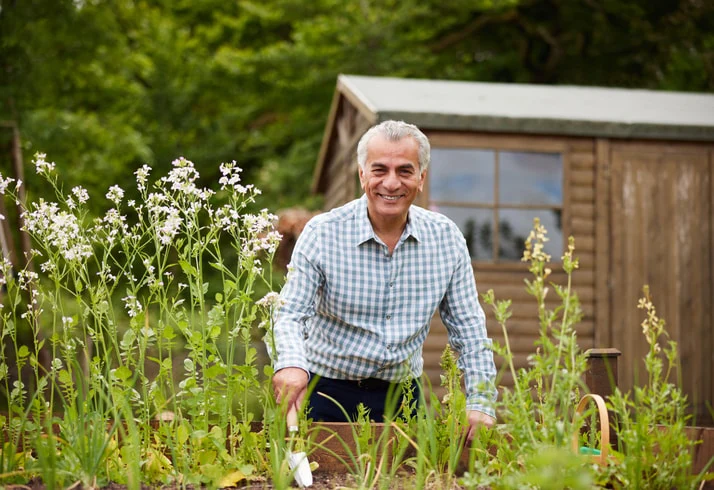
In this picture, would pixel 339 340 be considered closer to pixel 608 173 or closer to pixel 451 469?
pixel 451 469

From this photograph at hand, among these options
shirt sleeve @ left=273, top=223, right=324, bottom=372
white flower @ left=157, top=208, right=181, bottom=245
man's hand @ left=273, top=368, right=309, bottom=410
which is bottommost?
man's hand @ left=273, top=368, right=309, bottom=410

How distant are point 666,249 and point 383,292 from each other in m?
6.20

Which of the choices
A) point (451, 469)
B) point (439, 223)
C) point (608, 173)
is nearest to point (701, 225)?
point (608, 173)

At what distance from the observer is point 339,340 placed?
108 inches

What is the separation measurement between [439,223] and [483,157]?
17.0ft

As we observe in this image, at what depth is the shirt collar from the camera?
2.71 m

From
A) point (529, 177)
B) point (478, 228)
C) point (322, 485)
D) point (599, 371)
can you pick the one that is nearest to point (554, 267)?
point (478, 228)

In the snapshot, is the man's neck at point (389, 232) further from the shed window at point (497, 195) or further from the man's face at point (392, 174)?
the shed window at point (497, 195)

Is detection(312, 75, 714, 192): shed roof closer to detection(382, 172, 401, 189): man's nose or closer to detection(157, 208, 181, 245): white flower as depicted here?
detection(382, 172, 401, 189): man's nose

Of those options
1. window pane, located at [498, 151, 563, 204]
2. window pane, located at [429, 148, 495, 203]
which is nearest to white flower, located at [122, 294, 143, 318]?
window pane, located at [429, 148, 495, 203]

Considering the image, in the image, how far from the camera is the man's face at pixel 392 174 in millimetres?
2521

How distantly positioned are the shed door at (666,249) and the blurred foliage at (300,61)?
7.46m

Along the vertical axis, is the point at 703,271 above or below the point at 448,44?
below

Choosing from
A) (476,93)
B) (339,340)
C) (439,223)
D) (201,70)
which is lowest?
(339,340)
